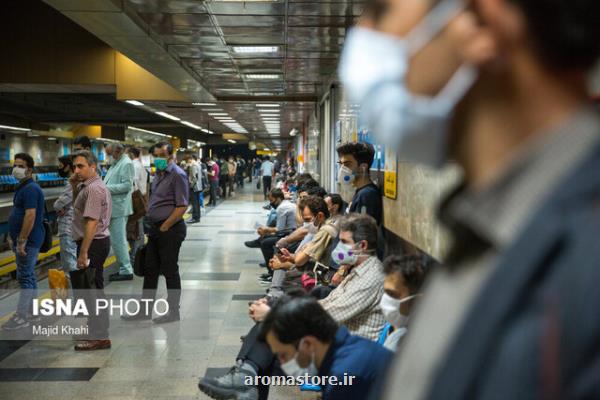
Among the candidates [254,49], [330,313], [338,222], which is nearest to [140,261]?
[338,222]

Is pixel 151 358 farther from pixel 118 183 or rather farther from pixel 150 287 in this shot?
pixel 118 183

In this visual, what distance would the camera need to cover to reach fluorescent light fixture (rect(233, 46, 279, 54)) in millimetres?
8679

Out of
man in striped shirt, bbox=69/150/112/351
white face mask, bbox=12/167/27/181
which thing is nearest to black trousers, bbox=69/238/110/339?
man in striped shirt, bbox=69/150/112/351

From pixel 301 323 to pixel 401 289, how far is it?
2.11ft

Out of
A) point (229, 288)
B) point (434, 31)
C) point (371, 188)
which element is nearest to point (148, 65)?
point (229, 288)

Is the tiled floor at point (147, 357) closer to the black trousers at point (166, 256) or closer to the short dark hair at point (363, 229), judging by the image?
the black trousers at point (166, 256)

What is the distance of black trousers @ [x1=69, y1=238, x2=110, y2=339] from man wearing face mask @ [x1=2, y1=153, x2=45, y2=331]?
1.65 ft

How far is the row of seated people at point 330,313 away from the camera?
281 centimetres

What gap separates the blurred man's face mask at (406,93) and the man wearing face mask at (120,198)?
7.04m

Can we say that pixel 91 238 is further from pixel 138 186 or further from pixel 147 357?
pixel 138 186

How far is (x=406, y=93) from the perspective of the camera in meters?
0.86

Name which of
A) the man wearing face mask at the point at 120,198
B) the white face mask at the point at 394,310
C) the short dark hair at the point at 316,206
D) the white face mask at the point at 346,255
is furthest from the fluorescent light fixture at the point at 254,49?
the white face mask at the point at 394,310

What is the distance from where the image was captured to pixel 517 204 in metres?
0.74

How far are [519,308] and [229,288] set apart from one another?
25.4 ft
